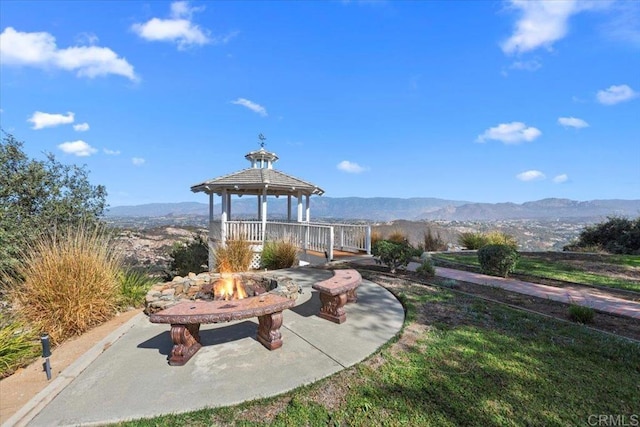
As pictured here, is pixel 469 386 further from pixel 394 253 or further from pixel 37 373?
pixel 394 253

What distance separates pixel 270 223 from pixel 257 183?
180cm

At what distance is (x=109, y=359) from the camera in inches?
132

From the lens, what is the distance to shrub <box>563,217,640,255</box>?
14.0 metres

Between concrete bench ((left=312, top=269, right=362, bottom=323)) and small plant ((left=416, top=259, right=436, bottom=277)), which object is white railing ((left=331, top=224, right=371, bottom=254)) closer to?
small plant ((left=416, top=259, right=436, bottom=277))

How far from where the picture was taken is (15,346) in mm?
3576

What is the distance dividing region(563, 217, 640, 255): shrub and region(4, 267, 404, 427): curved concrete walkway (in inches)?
650

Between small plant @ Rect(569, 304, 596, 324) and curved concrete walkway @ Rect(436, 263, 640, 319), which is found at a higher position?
small plant @ Rect(569, 304, 596, 324)

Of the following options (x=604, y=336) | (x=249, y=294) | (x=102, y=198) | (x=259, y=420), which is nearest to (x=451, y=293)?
(x=604, y=336)

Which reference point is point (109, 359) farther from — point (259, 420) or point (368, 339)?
point (368, 339)

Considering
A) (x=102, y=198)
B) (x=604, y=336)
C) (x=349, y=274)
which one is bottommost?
(x=604, y=336)

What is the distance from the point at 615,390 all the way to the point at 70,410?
489 centimetres

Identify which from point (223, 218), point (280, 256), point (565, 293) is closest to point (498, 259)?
point (565, 293)

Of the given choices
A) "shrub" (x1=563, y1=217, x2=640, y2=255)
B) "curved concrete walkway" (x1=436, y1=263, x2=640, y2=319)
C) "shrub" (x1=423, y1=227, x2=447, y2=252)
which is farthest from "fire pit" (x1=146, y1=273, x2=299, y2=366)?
"shrub" (x1=563, y1=217, x2=640, y2=255)

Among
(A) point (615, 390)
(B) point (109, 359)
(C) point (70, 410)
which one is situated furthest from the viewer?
(B) point (109, 359)
